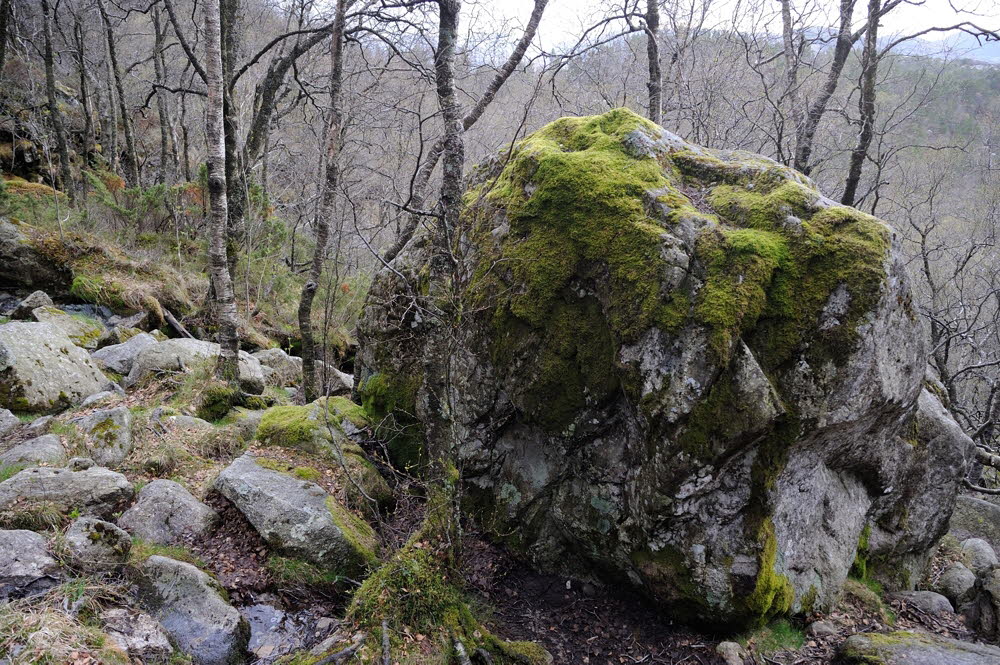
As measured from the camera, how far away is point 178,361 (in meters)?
8.63

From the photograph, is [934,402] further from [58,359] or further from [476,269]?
[58,359]

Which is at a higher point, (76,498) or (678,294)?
(678,294)

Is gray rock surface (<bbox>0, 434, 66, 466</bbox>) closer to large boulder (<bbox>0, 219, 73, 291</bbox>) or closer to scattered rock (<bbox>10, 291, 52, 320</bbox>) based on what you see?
scattered rock (<bbox>10, 291, 52, 320</bbox>)

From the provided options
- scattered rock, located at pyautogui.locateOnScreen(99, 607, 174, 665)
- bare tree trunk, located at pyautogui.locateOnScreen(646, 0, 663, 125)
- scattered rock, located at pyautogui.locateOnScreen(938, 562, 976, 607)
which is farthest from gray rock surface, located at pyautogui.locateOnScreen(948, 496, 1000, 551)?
scattered rock, located at pyautogui.locateOnScreen(99, 607, 174, 665)

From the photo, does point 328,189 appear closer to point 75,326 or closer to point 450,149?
point 450,149

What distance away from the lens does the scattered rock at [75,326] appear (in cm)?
868

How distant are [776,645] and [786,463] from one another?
156 cm

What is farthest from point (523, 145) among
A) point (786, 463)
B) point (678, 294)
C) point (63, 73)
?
point (63, 73)

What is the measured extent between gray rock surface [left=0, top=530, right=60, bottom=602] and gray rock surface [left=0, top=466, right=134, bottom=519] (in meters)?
0.63

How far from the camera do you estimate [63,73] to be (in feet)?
65.4

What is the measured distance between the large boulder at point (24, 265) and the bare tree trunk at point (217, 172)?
4.94m

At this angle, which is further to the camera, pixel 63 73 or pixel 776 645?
pixel 63 73

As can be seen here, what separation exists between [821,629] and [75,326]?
1110 centimetres

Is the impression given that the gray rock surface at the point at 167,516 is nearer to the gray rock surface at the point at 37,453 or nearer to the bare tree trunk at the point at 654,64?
the gray rock surface at the point at 37,453
